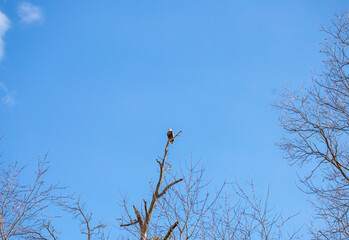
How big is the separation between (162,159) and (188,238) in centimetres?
267

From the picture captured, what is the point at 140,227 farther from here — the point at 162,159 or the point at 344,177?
the point at 344,177

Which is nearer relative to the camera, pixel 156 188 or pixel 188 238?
pixel 188 238

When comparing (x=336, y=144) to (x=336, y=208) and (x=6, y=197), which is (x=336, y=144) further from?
(x=6, y=197)

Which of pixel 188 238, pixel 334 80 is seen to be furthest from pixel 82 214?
pixel 334 80

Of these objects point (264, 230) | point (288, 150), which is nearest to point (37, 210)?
point (264, 230)

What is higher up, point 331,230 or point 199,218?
point 199,218

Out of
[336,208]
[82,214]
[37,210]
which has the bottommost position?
[336,208]

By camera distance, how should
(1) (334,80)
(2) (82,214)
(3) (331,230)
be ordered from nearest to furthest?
(3) (331,230) → (1) (334,80) → (2) (82,214)

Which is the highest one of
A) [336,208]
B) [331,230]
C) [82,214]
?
[82,214]

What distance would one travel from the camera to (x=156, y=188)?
700cm

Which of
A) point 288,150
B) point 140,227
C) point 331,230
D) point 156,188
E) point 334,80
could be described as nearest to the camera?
point 331,230

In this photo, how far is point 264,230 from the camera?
508 cm

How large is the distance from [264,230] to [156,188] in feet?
8.87

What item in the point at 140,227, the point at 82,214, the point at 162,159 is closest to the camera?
the point at 140,227
